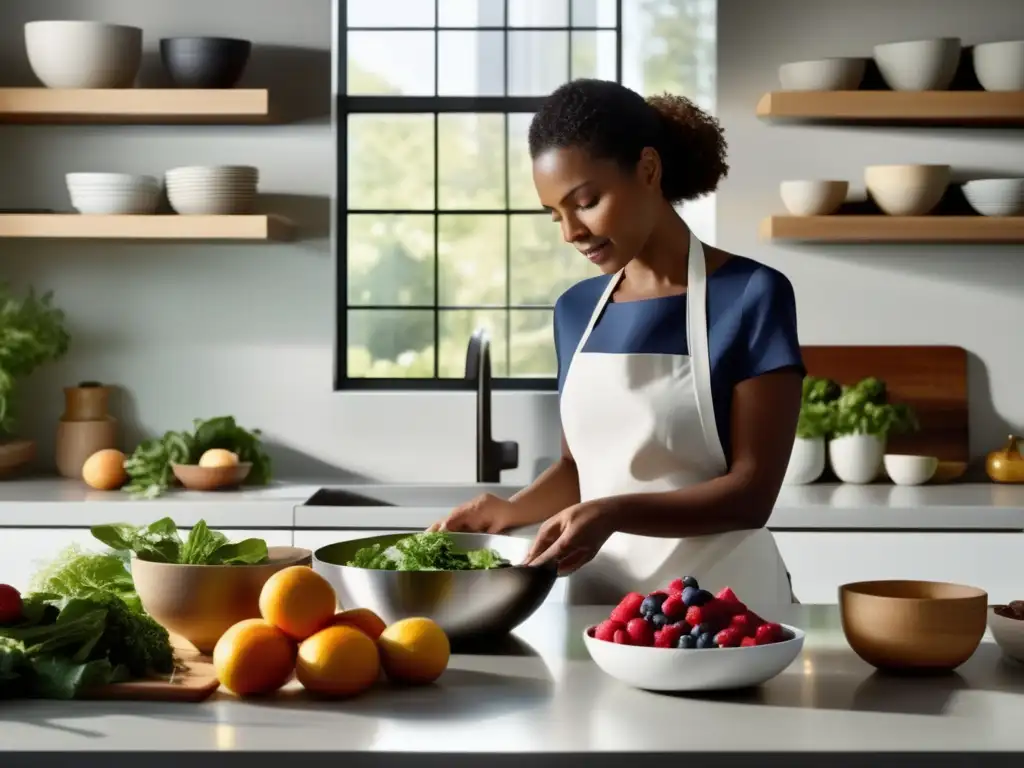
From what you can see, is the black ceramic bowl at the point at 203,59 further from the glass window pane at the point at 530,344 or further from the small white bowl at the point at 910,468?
the small white bowl at the point at 910,468

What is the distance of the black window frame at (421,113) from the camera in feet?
13.9

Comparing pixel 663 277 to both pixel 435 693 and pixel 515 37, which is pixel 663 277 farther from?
pixel 515 37

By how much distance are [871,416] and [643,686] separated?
247 cm

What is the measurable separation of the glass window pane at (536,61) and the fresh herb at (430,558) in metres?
2.68

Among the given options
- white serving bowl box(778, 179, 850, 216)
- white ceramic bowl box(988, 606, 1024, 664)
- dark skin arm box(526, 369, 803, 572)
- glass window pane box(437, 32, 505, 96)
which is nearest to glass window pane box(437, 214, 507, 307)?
glass window pane box(437, 32, 505, 96)

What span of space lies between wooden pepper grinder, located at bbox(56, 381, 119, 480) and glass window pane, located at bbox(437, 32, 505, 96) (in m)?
1.35

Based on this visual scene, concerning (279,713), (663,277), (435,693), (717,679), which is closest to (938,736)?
(717,679)

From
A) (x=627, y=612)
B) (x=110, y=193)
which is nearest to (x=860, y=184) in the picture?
(x=110, y=193)

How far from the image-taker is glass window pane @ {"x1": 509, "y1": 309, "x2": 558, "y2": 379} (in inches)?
169

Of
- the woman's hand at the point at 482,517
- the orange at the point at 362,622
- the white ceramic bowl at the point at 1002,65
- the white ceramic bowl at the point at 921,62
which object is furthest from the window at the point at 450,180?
the orange at the point at 362,622

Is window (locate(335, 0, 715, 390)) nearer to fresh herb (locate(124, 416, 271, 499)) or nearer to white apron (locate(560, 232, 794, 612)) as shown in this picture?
fresh herb (locate(124, 416, 271, 499))

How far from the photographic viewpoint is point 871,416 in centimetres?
382

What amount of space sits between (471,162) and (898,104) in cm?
124

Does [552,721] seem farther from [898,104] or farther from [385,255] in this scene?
[385,255]
